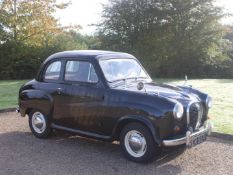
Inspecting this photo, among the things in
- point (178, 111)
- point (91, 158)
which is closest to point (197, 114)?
point (178, 111)

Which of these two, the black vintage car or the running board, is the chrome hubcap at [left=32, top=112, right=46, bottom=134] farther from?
the running board

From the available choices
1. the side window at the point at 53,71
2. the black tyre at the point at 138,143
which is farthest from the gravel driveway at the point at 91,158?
the side window at the point at 53,71

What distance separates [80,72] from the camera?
24.5 feet

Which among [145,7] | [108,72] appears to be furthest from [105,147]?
[145,7]

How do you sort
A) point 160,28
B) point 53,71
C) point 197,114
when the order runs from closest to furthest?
point 197,114 → point 53,71 → point 160,28

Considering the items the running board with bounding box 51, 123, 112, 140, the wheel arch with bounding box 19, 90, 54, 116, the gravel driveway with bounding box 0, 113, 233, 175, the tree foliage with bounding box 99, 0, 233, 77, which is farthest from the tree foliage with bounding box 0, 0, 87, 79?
the running board with bounding box 51, 123, 112, 140

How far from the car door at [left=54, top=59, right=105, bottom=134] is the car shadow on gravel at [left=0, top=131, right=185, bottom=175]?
429mm

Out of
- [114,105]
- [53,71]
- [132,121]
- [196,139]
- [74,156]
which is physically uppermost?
[53,71]

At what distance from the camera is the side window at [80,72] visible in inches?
285

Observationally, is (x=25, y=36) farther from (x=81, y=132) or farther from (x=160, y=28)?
(x=81, y=132)

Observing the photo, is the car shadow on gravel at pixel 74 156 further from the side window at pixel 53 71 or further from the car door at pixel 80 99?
the side window at pixel 53 71

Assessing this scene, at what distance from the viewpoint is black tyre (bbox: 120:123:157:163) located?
6387mm

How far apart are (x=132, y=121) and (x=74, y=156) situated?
122 centimetres

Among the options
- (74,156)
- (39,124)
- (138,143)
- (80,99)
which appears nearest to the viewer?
(138,143)
